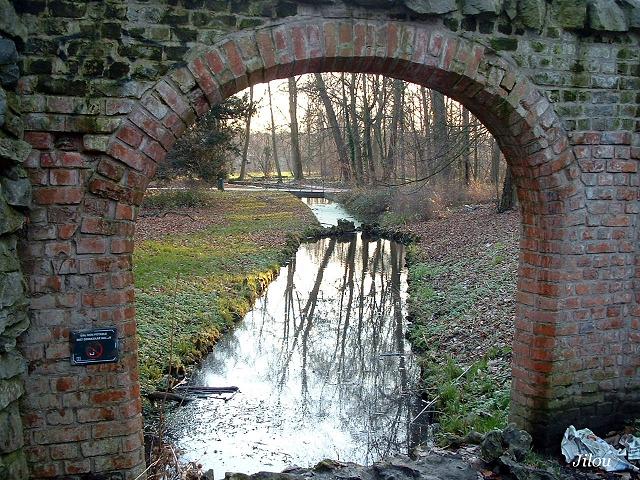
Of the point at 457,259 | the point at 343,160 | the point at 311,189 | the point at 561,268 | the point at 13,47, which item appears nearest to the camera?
the point at 13,47

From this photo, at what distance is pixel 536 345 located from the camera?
4902 mm

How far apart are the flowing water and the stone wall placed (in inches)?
105

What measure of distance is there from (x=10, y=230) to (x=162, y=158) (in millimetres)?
1017

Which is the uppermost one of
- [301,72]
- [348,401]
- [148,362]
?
[301,72]

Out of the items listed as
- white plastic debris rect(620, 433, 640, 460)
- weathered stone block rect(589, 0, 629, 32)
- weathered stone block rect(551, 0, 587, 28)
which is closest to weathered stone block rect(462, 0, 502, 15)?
weathered stone block rect(551, 0, 587, 28)

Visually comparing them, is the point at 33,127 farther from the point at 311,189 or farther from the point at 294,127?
the point at 294,127

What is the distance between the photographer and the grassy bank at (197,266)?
873 centimetres

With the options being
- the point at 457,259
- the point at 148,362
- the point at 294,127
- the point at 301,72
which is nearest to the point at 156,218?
the point at 457,259

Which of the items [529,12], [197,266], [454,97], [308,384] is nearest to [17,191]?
[454,97]

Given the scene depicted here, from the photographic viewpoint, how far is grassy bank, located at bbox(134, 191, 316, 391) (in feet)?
28.7

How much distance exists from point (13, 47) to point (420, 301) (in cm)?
919

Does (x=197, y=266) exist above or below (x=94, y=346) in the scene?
below

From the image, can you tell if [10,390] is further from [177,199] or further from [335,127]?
[335,127]

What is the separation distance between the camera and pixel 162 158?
3.91 meters
